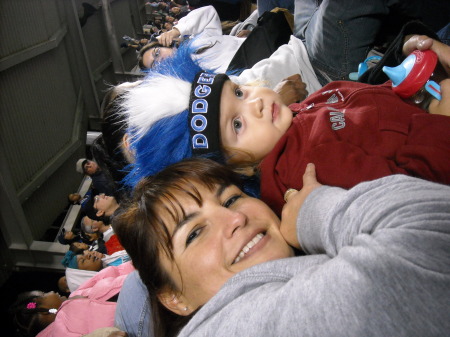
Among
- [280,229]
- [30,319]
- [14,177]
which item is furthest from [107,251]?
[280,229]

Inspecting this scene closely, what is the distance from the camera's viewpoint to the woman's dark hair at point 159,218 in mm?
834

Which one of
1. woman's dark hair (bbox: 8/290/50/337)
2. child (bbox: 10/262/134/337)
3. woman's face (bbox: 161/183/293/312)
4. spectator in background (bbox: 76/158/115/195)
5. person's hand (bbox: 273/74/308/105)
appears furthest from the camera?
spectator in background (bbox: 76/158/115/195)

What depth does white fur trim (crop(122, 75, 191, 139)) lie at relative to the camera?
1.03 meters

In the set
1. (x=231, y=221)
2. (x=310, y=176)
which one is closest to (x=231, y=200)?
(x=231, y=221)

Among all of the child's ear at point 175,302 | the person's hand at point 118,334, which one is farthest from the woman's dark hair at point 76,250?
the child's ear at point 175,302

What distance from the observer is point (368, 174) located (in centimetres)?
82

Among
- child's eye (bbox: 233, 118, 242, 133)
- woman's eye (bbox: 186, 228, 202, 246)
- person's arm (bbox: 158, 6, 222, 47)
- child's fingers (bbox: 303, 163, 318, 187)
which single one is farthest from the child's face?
person's arm (bbox: 158, 6, 222, 47)

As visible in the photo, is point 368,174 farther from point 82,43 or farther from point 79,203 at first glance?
point 82,43

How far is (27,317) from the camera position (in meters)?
1.87

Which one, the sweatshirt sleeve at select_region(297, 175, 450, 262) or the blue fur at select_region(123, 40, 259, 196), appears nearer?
the sweatshirt sleeve at select_region(297, 175, 450, 262)

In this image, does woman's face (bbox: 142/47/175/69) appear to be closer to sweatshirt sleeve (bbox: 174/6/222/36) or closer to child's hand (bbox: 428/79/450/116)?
sweatshirt sleeve (bbox: 174/6/222/36)

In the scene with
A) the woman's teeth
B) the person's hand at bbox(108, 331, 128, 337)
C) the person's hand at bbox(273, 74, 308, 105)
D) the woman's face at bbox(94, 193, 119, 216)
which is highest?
the person's hand at bbox(273, 74, 308, 105)

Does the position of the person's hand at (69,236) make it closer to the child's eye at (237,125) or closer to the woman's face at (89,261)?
the woman's face at (89,261)

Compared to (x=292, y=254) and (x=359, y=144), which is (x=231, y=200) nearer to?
(x=292, y=254)
